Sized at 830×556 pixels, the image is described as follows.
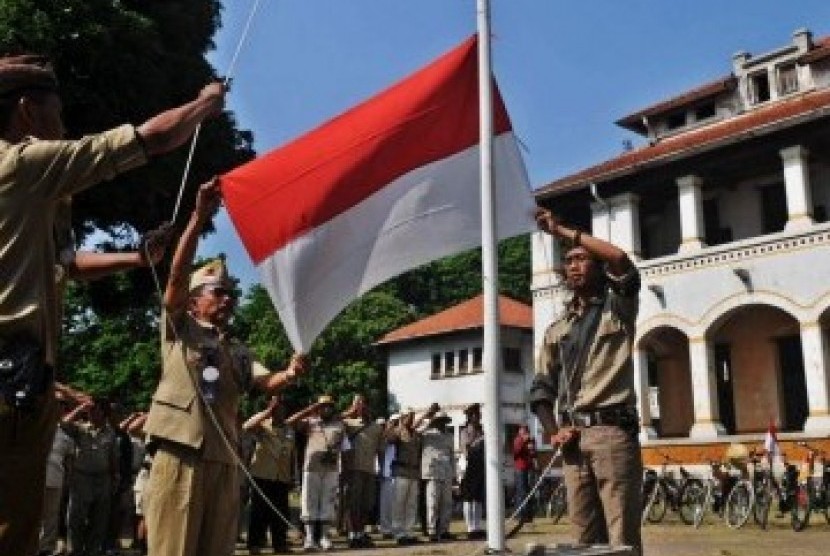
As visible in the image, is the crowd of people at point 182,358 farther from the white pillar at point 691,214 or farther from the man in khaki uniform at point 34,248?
the white pillar at point 691,214

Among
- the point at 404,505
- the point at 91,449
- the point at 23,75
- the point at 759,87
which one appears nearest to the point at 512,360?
the point at 759,87

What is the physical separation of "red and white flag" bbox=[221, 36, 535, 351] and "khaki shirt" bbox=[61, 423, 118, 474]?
7.91 m

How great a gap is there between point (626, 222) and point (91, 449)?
63.9ft

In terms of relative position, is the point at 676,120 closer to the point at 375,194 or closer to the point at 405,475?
the point at 405,475

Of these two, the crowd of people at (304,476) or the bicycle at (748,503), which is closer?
the crowd of people at (304,476)

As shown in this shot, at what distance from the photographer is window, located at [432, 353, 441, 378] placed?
43.1 meters

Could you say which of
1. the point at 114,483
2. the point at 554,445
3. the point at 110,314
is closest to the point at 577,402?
the point at 554,445

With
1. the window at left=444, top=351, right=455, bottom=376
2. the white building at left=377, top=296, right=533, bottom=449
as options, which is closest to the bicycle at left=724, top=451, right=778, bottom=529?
the white building at left=377, top=296, right=533, bottom=449

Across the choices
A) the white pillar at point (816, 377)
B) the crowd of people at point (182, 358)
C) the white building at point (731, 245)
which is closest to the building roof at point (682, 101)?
the white building at point (731, 245)

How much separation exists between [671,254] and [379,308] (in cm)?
2438

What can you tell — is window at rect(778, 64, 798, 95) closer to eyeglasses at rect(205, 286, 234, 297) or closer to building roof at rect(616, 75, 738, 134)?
building roof at rect(616, 75, 738, 134)

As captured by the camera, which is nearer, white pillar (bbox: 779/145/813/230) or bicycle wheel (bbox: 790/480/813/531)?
bicycle wheel (bbox: 790/480/813/531)

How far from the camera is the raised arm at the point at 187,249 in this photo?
4.55 metres

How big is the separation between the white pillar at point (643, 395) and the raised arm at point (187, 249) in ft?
78.1
